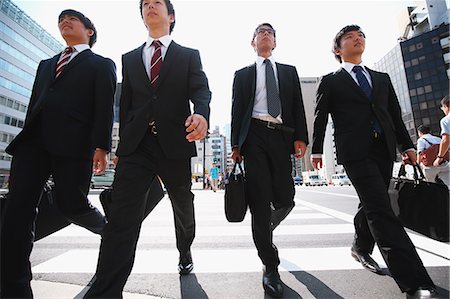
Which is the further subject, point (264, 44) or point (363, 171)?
point (264, 44)

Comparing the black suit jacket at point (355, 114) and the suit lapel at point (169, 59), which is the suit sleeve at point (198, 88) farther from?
the black suit jacket at point (355, 114)

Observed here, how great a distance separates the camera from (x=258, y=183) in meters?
2.05

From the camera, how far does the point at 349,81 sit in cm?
221

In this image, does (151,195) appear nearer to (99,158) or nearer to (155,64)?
(99,158)

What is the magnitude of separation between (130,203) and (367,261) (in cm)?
217

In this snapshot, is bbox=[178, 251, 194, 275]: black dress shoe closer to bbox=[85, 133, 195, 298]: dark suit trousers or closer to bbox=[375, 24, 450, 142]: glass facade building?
bbox=[85, 133, 195, 298]: dark suit trousers

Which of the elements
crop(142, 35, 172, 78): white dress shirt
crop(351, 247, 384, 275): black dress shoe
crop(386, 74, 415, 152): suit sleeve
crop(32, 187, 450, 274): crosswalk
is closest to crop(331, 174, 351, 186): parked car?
crop(32, 187, 450, 274): crosswalk

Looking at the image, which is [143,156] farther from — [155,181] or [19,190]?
[19,190]

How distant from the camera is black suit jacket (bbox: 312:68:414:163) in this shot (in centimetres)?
200

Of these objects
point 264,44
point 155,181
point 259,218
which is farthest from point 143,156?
point 264,44

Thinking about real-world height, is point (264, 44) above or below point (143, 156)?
above

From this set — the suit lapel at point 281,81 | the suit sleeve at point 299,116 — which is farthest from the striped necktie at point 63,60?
the suit sleeve at point 299,116

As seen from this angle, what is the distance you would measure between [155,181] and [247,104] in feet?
3.56

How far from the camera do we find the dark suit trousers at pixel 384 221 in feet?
5.17
